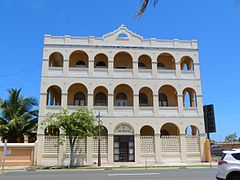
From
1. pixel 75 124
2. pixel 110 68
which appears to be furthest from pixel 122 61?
pixel 75 124

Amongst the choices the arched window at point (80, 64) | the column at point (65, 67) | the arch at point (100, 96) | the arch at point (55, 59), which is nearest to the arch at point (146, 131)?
the arch at point (100, 96)

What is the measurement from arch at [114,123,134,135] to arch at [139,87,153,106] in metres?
3.52

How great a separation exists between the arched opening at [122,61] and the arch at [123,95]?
2.53m

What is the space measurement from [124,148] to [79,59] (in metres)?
11.4

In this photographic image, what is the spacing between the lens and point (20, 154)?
2569 cm

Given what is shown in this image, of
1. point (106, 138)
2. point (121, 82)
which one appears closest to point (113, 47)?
point (121, 82)

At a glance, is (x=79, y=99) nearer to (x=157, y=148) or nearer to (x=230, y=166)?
(x=157, y=148)

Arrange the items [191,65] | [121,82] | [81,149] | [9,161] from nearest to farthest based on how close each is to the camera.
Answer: [9,161], [81,149], [121,82], [191,65]

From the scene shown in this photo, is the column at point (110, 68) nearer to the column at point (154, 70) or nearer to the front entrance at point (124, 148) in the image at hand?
the column at point (154, 70)

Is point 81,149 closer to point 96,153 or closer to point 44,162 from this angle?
point 96,153

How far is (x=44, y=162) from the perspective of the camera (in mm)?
26156

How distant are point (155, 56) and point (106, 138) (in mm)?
10609

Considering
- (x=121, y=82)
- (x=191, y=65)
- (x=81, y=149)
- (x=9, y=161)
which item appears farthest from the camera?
(x=191, y=65)

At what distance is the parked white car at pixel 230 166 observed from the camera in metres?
9.77
